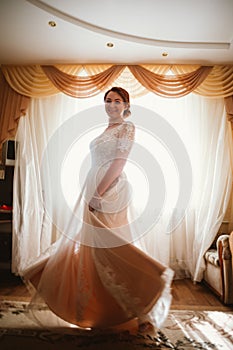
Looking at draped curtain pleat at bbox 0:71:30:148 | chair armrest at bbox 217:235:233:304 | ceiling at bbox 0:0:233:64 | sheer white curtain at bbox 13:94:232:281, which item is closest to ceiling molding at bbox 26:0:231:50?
ceiling at bbox 0:0:233:64

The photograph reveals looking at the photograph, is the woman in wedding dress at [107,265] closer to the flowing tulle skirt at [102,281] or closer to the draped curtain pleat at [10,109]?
the flowing tulle skirt at [102,281]

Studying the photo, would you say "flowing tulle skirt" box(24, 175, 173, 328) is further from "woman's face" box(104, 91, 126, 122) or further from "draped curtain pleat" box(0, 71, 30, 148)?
"draped curtain pleat" box(0, 71, 30, 148)

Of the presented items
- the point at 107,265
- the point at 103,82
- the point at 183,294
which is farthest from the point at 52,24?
the point at 183,294

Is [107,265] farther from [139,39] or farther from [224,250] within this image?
[139,39]

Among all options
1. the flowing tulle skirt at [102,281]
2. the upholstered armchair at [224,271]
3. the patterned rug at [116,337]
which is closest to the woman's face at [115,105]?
the flowing tulle skirt at [102,281]

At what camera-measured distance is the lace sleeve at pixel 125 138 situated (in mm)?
1717

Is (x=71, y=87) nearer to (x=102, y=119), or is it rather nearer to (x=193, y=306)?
(x=102, y=119)

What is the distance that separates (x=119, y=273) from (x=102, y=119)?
2.21m

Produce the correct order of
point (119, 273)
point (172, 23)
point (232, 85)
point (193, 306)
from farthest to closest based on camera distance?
1. point (232, 85)
2. point (172, 23)
3. point (193, 306)
4. point (119, 273)

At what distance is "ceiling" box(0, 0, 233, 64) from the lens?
2479mm

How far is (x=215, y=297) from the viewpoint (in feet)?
8.83

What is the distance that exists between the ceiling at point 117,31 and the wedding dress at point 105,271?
55.4 inches

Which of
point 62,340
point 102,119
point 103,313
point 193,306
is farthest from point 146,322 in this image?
point 102,119

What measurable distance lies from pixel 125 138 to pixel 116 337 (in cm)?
112
